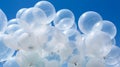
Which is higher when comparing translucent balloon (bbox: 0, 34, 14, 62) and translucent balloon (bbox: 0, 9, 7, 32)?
translucent balloon (bbox: 0, 9, 7, 32)

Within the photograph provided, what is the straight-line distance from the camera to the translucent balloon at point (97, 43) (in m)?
3.13

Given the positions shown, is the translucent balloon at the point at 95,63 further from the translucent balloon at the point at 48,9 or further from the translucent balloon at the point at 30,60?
the translucent balloon at the point at 48,9

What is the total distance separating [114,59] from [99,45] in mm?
578

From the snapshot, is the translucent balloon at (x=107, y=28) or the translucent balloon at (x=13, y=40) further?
the translucent balloon at (x=107, y=28)

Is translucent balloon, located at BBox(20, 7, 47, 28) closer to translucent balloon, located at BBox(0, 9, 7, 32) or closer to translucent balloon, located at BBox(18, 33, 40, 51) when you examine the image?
translucent balloon, located at BBox(18, 33, 40, 51)

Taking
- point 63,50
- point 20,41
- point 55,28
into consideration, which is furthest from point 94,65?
point 20,41

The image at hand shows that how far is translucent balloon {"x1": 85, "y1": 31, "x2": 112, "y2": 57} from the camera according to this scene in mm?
3133

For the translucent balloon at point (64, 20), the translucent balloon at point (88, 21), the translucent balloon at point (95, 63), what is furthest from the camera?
the translucent balloon at point (64, 20)

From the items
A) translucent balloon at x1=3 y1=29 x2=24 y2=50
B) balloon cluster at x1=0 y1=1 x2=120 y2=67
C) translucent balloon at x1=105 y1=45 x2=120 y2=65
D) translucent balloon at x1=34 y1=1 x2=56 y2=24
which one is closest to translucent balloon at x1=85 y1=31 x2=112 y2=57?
balloon cluster at x1=0 y1=1 x2=120 y2=67

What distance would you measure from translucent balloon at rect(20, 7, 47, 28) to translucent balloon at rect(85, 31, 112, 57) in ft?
2.20

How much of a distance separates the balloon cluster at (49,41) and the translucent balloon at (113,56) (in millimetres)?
195

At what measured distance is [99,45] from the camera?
3.17 meters

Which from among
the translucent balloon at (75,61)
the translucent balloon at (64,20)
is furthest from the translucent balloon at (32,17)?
the translucent balloon at (75,61)

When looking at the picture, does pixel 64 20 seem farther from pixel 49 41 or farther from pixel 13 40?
pixel 13 40
